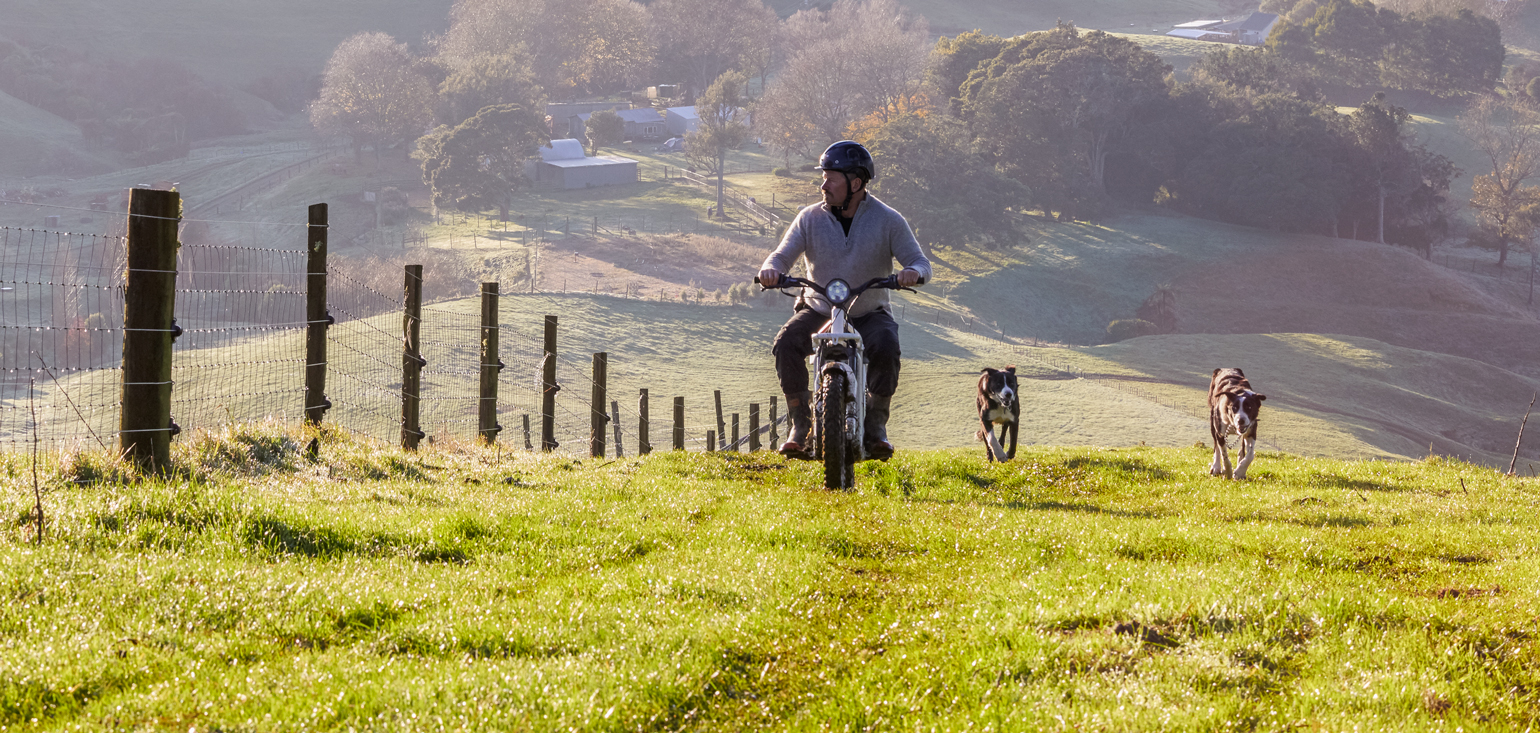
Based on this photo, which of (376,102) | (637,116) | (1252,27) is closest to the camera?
(376,102)

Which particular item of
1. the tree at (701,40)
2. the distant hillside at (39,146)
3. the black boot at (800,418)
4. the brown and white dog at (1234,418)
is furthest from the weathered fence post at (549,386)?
the tree at (701,40)

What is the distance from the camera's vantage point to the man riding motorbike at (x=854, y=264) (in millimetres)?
10727

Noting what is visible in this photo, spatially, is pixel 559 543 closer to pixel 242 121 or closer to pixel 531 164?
pixel 531 164

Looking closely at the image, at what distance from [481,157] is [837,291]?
94736 mm

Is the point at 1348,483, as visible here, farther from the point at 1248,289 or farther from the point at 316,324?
the point at 1248,289

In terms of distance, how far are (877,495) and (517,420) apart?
33.8 meters

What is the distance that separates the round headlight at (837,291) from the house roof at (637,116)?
5159 inches

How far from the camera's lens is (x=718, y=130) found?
105m

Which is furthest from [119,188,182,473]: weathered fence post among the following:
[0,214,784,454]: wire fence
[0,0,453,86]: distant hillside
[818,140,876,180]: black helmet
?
[0,0,453,86]: distant hillside

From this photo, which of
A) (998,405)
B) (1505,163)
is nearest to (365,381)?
(998,405)

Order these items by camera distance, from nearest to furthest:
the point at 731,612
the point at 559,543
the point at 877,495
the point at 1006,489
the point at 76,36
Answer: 1. the point at 731,612
2. the point at 559,543
3. the point at 877,495
4. the point at 1006,489
5. the point at 76,36

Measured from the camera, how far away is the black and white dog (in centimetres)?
1688

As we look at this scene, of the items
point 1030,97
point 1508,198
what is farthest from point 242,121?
point 1508,198

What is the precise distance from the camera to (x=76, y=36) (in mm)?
150625
